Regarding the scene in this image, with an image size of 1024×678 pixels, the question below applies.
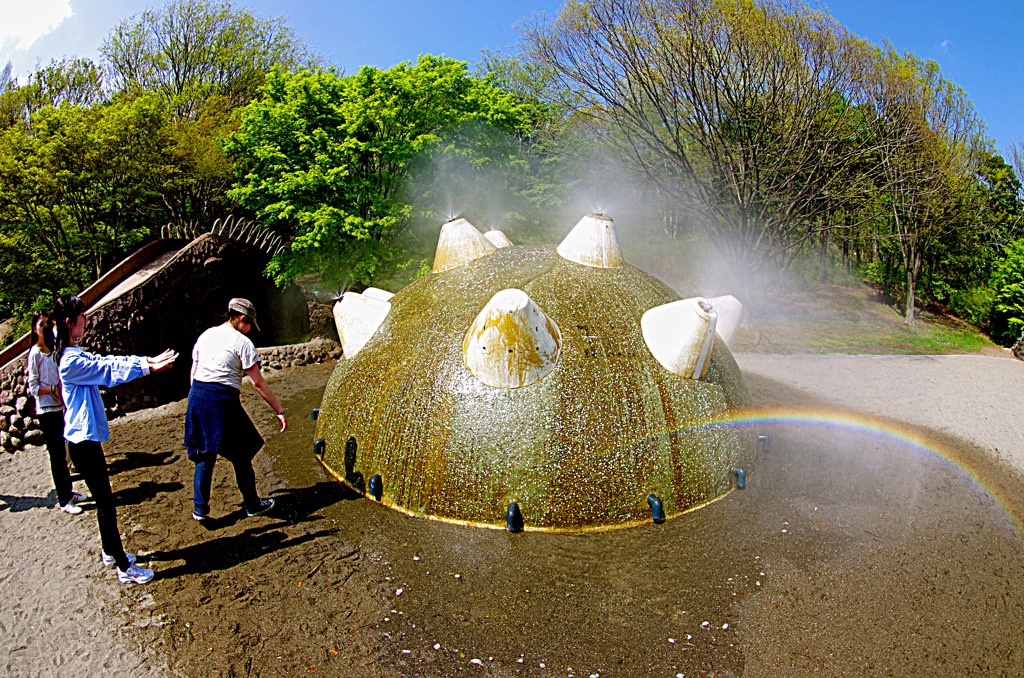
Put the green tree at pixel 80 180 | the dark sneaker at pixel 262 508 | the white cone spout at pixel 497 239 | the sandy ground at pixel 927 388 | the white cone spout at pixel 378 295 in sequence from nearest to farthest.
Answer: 1. the dark sneaker at pixel 262 508
2. the white cone spout at pixel 378 295
3. the white cone spout at pixel 497 239
4. the sandy ground at pixel 927 388
5. the green tree at pixel 80 180

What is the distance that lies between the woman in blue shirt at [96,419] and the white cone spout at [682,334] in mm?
4376

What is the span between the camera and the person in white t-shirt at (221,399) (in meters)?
5.07

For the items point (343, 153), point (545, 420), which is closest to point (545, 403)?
point (545, 420)

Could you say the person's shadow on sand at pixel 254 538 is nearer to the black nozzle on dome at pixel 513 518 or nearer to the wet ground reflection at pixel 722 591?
the wet ground reflection at pixel 722 591

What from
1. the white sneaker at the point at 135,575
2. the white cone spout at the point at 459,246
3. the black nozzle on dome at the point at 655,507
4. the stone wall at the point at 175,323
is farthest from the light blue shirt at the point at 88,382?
the stone wall at the point at 175,323

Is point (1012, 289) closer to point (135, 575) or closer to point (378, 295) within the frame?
point (378, 295)

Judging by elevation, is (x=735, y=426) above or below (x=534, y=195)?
below

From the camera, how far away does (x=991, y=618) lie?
4.23 m

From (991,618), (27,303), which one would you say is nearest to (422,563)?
(991,618)

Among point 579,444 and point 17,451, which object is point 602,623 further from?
point 17,451

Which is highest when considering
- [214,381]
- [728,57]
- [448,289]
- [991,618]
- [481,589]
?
[728,57]

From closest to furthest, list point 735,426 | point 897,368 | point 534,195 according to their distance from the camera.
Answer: point 735,426, point 897,368, point 534,195

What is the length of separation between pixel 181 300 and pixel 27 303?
26.8 ft

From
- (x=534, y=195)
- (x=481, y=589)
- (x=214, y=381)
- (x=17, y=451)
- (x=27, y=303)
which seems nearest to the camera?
(x=481, y=589)
